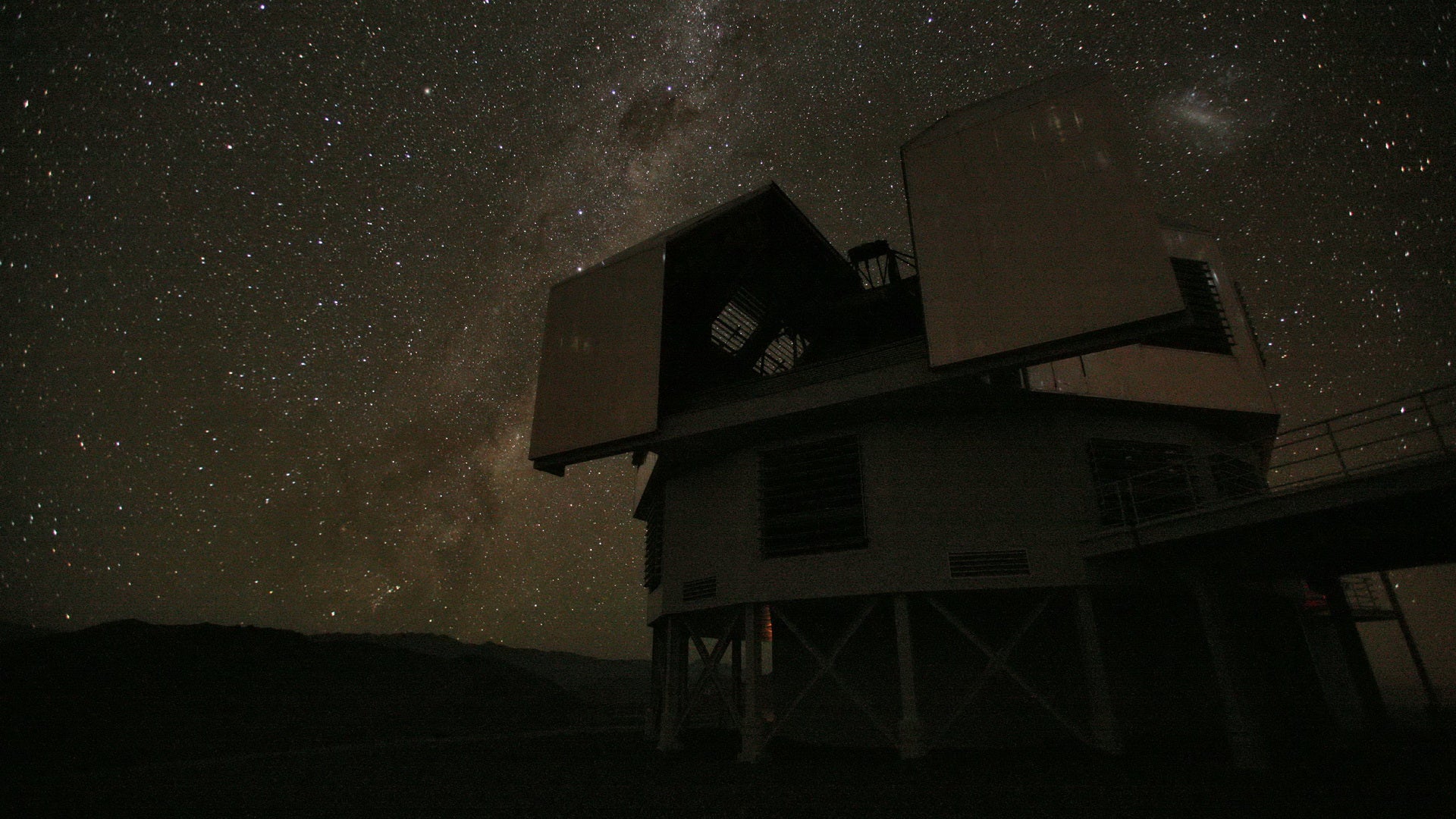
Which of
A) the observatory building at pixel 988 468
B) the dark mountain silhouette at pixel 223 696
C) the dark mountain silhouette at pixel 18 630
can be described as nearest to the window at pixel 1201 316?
the observatory building at pixel 988 468

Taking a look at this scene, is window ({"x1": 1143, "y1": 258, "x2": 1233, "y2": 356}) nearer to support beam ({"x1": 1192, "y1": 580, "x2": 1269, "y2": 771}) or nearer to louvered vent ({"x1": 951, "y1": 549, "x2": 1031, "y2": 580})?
support beam ({"x1": 1192, "y1": 580, "x2": 1269, "y2": 771})

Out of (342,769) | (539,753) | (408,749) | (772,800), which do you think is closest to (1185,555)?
(772,800)

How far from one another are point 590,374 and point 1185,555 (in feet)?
43.7

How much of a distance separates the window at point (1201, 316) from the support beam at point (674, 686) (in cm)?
1349

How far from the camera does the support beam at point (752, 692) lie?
1295 cm

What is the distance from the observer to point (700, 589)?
14898mm

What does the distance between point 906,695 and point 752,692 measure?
3249 millimetres

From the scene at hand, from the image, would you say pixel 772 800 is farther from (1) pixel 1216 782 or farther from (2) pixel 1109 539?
(2) pixel 1109 539

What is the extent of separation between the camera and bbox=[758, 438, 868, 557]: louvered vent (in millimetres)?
13234

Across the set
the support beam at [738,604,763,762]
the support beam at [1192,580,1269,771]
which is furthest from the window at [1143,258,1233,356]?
the support beam at [738,604,763,762]

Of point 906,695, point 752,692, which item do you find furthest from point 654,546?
point 906,695

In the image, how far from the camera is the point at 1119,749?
10961 mm

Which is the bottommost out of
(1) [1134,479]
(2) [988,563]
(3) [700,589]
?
(3) [700,589]

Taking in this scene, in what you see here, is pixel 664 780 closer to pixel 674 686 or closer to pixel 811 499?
pixel 674 686
